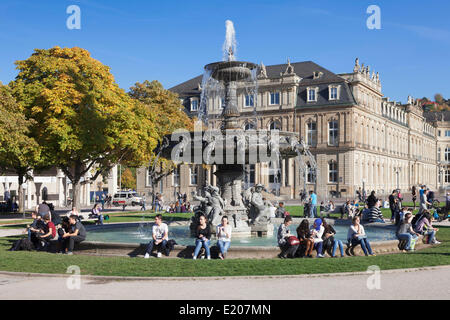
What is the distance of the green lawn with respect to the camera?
1116cm

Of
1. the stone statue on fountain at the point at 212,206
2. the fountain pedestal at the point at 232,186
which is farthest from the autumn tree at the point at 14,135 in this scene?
the stone statue on fountain at the point at 212,206

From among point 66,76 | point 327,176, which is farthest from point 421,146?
point 66,76

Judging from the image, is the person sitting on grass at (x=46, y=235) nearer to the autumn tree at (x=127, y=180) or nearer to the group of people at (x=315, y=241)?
the group of people at (x=315, y=241)

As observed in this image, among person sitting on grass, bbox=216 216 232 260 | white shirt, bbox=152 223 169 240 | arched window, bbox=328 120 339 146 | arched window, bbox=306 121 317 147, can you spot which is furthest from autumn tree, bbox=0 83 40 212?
arched window, bbox=328 120 339 146

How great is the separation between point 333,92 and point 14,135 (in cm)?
4950

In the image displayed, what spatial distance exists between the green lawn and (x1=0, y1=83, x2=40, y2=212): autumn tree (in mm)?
17531

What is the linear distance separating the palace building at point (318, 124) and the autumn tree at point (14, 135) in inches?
1410

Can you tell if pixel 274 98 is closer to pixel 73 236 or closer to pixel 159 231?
pixel 73 236

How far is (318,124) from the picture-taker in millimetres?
72250

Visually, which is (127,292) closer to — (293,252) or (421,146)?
(293,252)

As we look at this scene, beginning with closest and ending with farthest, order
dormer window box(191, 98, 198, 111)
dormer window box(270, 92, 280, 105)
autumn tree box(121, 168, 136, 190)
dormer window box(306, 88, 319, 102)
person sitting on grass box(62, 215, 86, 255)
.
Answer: person sitting on grass box(62, 215, 86, 255) → dormer window box(306, 88, 319, 102) → dormer window box(270, 92, 280, 105) → dormer window box(191, 98, 198, 111) → autumn tree box(121, 168, 136, 190)

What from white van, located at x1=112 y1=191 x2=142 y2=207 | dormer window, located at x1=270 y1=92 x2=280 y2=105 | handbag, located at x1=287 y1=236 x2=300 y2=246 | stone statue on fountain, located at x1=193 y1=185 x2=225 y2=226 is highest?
dormer window, located at x1=270 y1=92 x2=280 y2=105

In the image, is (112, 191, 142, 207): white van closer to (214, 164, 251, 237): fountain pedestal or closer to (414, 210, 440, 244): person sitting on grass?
(214, 164, 251, 237): fountain pedestal

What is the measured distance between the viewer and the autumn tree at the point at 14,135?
2956 cm
